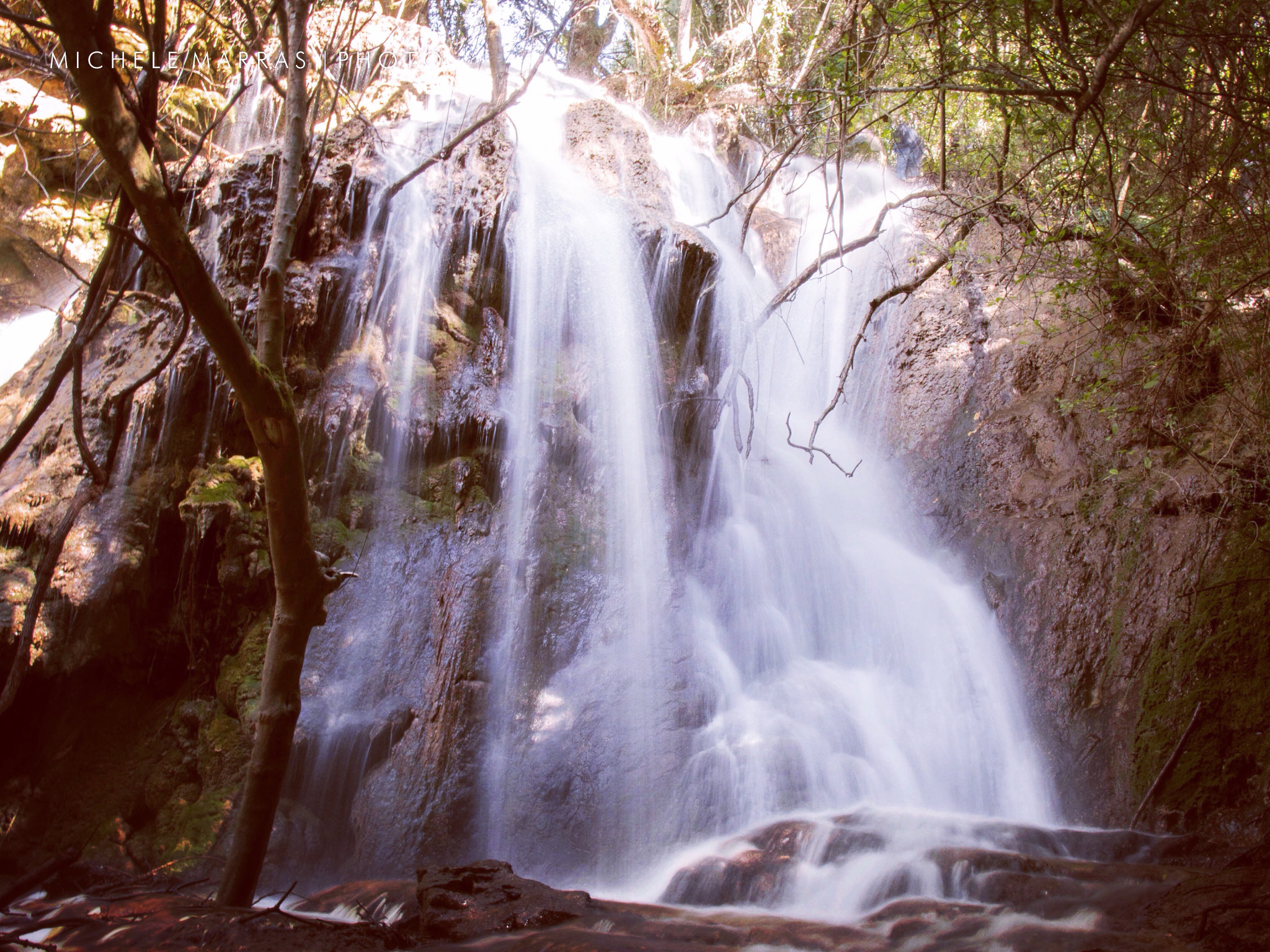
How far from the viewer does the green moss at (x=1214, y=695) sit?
590 centimetres

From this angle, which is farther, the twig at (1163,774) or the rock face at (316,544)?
the rock face at (316,544)

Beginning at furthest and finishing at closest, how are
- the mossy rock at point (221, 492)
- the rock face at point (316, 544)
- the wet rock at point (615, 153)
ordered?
the wet rock at point (615, 153) < the mossy rock at point (221, 492) < the rock face at point (316, 544)

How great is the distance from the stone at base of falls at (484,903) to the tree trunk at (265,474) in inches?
41.4

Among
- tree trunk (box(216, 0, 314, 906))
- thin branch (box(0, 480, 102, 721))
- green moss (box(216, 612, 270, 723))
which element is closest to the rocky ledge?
tree trunk (box(216, 0, 314, 906))

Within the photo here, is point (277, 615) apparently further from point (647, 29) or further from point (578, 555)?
point (647, 29)

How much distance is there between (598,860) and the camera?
611 cm

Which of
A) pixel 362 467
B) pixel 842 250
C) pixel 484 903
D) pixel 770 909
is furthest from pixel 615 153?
pixel 484 903

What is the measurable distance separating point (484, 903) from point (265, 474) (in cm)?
267

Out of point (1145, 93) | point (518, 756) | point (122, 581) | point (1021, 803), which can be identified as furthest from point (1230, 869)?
point (122, 581)

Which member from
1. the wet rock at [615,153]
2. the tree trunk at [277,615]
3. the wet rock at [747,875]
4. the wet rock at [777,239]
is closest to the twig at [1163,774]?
the wet rock at [747,875]

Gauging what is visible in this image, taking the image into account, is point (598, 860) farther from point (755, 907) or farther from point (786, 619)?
point (786, 619)

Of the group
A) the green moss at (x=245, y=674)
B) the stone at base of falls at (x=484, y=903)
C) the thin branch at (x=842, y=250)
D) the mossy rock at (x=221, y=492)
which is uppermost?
the thin branch at (x=842, y=250)

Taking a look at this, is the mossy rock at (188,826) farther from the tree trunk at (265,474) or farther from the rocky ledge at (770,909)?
the tree trunk at (265,474)

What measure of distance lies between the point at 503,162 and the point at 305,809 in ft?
25.2
